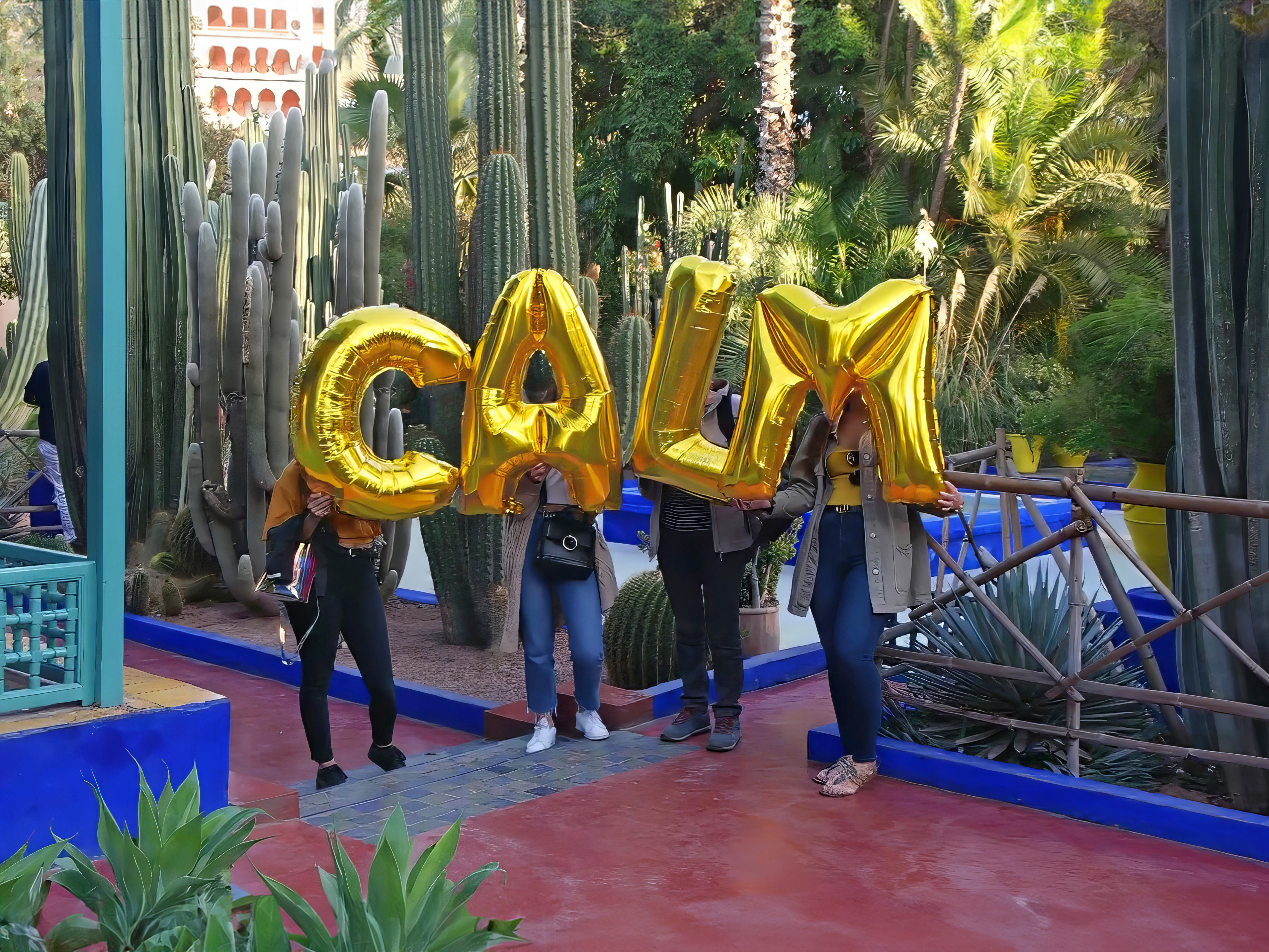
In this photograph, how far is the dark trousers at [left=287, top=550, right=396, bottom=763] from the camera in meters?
4.91

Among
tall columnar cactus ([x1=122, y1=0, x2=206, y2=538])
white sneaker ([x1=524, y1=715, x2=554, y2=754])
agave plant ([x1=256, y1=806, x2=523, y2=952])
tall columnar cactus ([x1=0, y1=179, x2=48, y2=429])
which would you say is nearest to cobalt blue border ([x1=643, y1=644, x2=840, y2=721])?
white sneaker ([x1=524, y1=715, x2=554, y2=754])

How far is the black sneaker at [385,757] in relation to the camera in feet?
17.2

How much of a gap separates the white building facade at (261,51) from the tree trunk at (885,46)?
22298 mm

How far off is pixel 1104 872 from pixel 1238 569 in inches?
50.0

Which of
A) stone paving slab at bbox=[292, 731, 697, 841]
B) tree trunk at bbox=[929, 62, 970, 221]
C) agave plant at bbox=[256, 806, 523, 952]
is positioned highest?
tree trunk at bbox=[929, 62, 970, 221]

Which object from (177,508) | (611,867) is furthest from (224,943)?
(177,508)

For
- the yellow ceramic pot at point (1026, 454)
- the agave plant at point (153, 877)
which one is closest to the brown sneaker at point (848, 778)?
the agave plant at point (153, 877)

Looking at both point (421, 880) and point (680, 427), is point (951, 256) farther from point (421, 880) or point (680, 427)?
point (421, 880)

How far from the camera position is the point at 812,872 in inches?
158

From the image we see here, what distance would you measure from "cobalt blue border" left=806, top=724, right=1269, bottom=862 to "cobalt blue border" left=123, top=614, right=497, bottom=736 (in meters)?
1.78

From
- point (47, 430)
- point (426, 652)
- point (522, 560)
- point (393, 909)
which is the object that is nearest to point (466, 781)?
point (522, 560)

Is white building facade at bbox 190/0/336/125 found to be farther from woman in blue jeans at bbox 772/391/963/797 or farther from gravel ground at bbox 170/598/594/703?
woman in blue jeans at bbox 772/391/963/797

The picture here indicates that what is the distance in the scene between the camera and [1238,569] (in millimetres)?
4543

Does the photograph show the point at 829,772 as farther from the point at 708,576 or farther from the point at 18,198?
the point at 18,198
